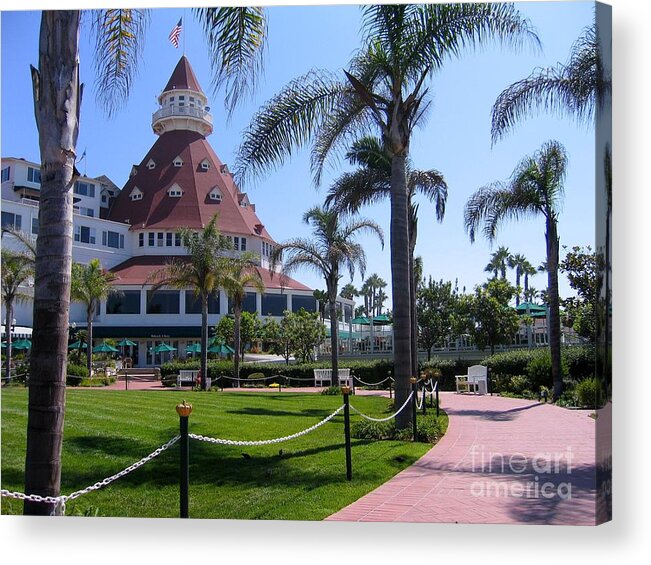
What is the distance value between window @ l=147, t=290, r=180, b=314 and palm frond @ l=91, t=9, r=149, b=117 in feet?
53.5

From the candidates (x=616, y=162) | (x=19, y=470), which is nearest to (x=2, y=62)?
(x=19, y=470)

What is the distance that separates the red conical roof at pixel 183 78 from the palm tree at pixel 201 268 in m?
10.7

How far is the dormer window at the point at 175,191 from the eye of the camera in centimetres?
1570

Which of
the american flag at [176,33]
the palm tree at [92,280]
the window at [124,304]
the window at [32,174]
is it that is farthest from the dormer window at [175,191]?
the window at [124,304]

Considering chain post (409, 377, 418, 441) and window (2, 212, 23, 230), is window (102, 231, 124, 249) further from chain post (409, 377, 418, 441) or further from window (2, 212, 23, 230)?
chain post (409, 377, 418, 441)

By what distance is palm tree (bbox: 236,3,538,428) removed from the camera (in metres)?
9.52

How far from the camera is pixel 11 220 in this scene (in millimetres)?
11312

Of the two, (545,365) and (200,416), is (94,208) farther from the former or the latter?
(545,365)

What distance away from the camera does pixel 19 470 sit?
8180 millimetres

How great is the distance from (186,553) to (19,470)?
2.91 m

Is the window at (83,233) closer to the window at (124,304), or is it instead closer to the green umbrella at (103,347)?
the window at (124,304)

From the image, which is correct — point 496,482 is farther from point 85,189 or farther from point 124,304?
point 124,304

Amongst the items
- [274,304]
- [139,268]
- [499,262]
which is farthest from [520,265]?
[139,268]

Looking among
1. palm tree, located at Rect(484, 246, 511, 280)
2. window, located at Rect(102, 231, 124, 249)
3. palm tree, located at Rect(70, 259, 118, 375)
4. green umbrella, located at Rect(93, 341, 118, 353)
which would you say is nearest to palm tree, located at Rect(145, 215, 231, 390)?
palm tree, located at Rect(70, 259, 118, 375)
